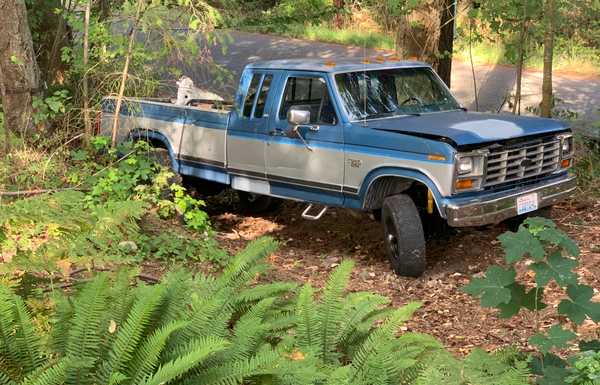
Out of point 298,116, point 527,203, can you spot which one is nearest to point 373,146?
point 298,116

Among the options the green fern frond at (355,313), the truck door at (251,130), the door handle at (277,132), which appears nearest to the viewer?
the green fern frond at (355,313)

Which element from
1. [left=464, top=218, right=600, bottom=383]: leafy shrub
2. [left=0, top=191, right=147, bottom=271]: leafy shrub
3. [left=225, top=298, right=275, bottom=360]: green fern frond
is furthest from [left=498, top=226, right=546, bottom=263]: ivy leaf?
[left=0, top=191, right=147, bottom=271]: leafy shrub

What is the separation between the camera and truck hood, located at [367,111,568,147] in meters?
7.00

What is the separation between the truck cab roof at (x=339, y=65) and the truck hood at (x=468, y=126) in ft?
2.24

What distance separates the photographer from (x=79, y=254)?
4.43 meters

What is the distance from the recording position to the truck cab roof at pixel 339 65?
8.13 m

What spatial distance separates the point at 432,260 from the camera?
7.99 metres

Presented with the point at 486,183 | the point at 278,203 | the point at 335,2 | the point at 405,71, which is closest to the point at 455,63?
the point at 335,2

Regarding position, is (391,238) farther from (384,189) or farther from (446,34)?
(446,34)

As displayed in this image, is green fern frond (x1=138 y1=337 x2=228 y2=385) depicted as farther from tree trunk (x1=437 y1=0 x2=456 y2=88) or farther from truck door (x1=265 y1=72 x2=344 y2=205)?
tree trunk (x1=437 y1=0 x2=456 y2=88)

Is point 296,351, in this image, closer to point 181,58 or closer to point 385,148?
point 385,148

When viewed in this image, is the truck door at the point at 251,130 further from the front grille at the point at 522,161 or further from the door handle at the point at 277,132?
the front grille at the point at 522,161

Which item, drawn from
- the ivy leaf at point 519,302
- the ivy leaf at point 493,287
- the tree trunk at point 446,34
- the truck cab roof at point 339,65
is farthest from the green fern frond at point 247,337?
the tree trunk at point 446,34

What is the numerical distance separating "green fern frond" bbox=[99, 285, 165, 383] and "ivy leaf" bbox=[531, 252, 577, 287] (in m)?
1.80
